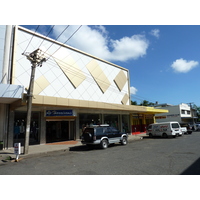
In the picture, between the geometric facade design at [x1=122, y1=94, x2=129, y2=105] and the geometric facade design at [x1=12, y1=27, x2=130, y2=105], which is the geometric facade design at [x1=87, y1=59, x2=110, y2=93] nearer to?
the geometric facade design at [x1=12, y1=27, x2=130, y2=105]

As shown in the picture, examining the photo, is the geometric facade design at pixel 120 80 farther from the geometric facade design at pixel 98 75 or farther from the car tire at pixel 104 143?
the car tire at pixel 104 143

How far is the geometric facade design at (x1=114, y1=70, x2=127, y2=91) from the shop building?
0.40 ft

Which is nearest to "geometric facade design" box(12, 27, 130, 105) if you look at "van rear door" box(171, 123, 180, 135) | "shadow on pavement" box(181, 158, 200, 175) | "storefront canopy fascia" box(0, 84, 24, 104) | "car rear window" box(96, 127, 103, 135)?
"storefront canopy fascia" box(0, 84, 24, 104)

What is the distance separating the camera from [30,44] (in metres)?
16.0

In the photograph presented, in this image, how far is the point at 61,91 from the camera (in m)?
17.6

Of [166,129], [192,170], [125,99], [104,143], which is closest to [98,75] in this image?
[125,99]

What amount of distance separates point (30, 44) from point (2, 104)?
20.6 ft

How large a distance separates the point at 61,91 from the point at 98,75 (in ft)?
21.5

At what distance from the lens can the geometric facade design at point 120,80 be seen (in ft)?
83.3

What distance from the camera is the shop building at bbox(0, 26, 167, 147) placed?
14.5 m

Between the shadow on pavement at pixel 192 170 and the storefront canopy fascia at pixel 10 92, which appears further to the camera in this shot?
the storefront canopy fascia at pixel 10 92

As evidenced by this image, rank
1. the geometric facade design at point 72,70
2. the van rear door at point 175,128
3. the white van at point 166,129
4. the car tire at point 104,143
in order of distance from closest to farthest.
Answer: the car tire at point 104,143 < the geometric facade design at point 72,70 < the white van at point 166,129 < the van rear door at point 175,128

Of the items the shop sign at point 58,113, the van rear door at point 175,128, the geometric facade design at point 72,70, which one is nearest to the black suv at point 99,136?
the shop sign at point 58,113

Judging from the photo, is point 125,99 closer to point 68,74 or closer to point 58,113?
point 68,74
